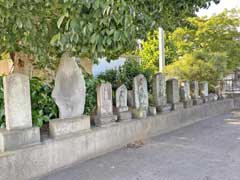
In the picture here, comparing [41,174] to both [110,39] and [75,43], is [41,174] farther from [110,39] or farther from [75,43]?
[110,39]

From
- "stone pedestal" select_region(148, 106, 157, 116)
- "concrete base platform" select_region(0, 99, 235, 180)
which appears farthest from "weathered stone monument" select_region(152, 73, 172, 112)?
"stone pedestal" select_region(148, 106, 157, 116)

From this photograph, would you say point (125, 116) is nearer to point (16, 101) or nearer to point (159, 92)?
point (159, 92)

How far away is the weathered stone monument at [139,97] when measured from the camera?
645cm

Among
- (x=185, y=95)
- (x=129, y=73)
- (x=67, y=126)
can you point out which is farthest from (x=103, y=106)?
(x=129, y=73)

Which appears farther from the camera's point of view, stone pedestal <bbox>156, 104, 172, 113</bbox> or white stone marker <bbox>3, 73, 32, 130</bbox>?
stone pedestal <bbox>156, 104, 172, 113</bbox>

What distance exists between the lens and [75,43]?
3.48 m

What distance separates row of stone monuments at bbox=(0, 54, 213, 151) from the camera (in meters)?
4.06

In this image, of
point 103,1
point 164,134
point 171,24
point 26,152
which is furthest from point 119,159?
point 171,24

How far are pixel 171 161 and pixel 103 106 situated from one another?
1.52 m

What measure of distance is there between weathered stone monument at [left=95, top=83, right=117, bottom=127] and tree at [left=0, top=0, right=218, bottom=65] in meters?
1.10

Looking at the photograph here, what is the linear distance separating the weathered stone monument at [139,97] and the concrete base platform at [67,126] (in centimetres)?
160

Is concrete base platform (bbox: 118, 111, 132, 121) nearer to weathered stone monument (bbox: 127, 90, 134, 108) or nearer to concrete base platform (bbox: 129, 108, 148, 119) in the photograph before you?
concrete base platform (bbox: 129, 108, 148, 119)

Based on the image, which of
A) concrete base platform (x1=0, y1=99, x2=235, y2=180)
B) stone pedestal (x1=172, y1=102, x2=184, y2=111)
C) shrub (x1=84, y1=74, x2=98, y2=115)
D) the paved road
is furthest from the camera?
stone pedestal (x1=172, y1=102, x2=184, y2=111)

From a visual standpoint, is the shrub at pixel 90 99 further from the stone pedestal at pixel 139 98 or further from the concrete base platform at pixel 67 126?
the stone pedestal at pixel 139 98
